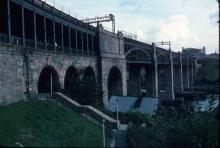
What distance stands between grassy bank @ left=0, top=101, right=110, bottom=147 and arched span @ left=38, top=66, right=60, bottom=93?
6773 millimetres

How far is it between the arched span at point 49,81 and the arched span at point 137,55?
25.8 m

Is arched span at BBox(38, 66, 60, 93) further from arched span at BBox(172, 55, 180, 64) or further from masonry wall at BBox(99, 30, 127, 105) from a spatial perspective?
arched span at BBox(172, 55, 180, 64)

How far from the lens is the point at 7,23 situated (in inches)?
1180

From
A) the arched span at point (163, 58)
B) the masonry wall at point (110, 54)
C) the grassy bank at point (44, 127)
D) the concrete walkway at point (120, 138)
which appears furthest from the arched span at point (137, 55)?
the grassy bank at point (44, 127)

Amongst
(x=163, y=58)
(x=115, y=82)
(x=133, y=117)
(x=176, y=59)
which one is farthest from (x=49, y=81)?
(x=176, y=59)

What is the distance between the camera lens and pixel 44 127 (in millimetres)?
24578

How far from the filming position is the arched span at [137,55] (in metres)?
67.1

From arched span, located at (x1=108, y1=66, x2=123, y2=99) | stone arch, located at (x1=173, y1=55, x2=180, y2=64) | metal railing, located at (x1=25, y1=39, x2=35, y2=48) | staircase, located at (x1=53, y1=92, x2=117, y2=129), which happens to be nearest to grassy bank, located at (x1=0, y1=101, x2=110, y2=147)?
staircase, located at (x1=53, y1=92, x2=117, y2=129)

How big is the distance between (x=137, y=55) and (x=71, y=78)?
1220 inches

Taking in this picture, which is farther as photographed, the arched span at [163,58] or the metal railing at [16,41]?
the arched span at [163,58]

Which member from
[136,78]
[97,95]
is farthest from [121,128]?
[136,78]

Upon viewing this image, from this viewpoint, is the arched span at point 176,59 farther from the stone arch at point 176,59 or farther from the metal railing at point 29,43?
the metal railing at point 29,43

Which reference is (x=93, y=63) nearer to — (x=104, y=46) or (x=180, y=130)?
(x=104, y=46)

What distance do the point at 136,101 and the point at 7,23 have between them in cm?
2113
